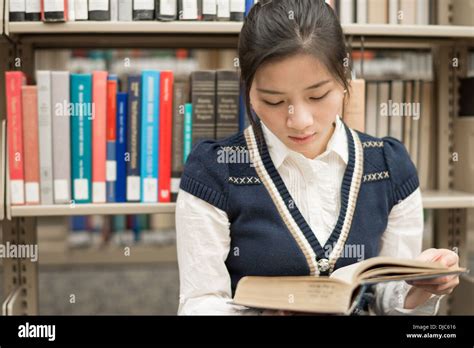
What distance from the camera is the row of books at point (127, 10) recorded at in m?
1.30

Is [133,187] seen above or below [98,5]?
below

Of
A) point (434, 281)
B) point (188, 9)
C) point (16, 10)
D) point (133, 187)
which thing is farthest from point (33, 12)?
point (434, 281)

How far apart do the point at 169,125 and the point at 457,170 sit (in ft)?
2.63

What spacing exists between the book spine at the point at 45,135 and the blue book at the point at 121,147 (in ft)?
0.49

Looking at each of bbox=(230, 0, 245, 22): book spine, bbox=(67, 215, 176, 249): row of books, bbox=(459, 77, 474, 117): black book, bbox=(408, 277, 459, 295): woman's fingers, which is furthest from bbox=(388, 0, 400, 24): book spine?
bbox=(67, 215, 176, 249): row of books

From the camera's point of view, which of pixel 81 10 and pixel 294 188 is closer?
pixel 294 188

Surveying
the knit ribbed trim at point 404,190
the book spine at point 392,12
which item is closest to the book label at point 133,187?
the knit ribbed trim at point 404,190

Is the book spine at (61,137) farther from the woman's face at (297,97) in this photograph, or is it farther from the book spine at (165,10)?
the woman's face at (297,97)

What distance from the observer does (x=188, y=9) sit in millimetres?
1338

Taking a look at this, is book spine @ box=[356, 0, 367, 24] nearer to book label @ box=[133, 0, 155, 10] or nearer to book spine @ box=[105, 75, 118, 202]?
book label @ box=[133, 0, 155, 10]

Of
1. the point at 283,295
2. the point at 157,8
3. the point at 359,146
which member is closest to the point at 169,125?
the point at 157,8

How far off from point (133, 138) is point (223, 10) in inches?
14.4

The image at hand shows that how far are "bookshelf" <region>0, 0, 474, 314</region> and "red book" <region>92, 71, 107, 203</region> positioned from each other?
0.05 meters

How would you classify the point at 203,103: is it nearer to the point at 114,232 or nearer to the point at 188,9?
the point at 188,9
